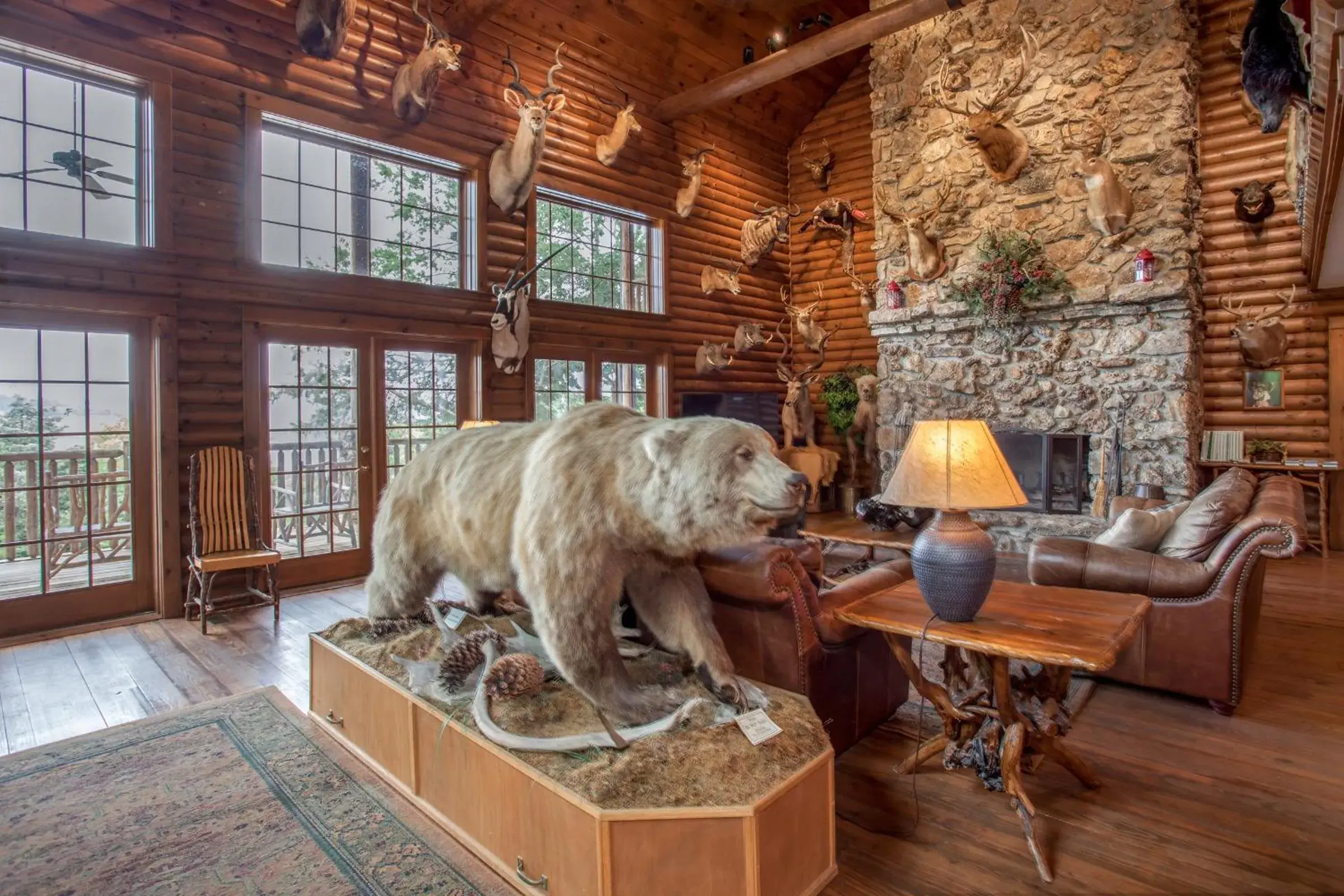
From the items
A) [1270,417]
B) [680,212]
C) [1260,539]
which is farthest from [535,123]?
[1270,417]

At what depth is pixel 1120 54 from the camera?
592 cm

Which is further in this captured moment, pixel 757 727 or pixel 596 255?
pixel 596 255

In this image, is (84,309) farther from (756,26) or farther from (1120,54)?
(1120,54)

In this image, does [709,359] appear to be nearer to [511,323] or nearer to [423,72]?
[511,323]

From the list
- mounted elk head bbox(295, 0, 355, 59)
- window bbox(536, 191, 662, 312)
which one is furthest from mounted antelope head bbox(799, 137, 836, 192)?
mounted elk head bbox(295, 0, 355, 59)

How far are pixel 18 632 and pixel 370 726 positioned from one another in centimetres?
314

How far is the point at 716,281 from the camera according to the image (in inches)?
326

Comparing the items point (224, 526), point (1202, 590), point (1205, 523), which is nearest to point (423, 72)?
point (224, 526)

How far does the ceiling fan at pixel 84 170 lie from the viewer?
407 centimetres

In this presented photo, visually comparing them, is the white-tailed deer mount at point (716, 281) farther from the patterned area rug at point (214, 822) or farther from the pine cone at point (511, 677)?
the pine cone at point (511, 677)

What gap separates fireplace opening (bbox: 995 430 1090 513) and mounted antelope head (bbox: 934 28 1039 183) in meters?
2.50

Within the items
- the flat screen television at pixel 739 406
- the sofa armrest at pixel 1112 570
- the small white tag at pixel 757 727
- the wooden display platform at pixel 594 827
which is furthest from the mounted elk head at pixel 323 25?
the sofa armrest at pixel 1112 570

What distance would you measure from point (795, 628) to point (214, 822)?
1890 mm

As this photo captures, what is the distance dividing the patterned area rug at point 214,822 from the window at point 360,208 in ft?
11.6
